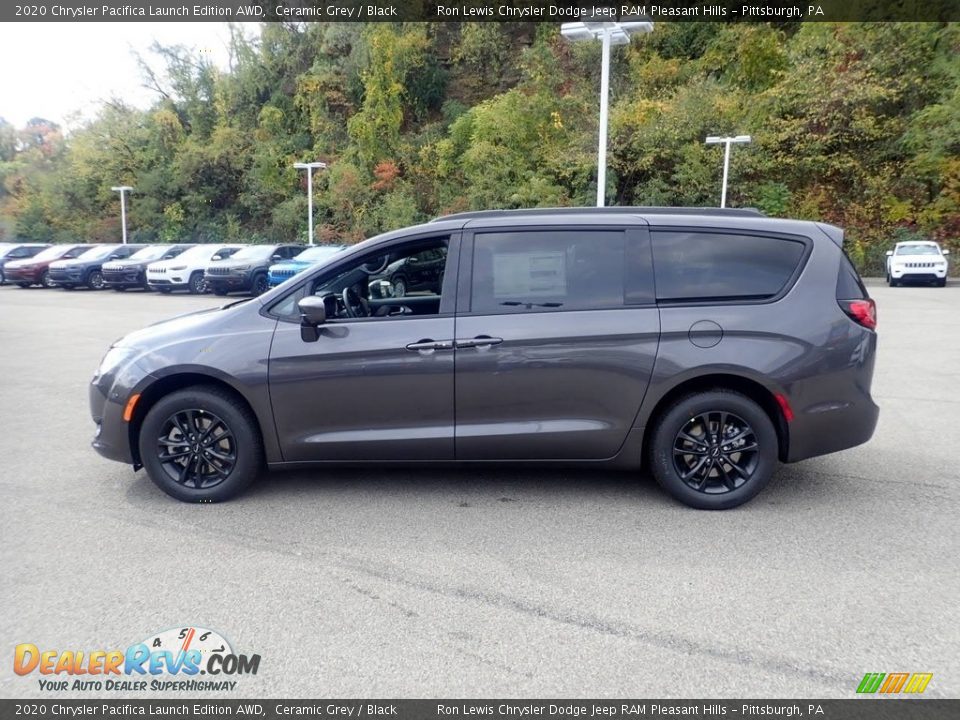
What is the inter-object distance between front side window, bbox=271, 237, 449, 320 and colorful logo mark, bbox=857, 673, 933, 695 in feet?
9.73

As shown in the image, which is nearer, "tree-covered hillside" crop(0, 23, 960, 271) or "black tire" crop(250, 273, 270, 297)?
"black tire" crop(250, 273, 270, 297)

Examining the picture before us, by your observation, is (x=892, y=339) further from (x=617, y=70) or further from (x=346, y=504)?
(x=617, y=70)

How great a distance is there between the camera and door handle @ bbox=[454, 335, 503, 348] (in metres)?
4.44

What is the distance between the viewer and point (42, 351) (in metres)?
11.0

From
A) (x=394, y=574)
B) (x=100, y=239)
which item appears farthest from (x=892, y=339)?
(x=100, y=239)

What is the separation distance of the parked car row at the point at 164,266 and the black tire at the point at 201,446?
15375mm

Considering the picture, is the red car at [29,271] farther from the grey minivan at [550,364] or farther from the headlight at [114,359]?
the grey minivan at [550,364]

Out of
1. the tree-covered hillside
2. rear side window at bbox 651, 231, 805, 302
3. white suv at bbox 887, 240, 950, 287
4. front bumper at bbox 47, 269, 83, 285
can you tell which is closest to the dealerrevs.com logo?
rear side window at bbox 651, 231, 805, 302

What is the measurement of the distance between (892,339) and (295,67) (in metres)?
44.1

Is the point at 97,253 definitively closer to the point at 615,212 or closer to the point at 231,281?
the point at 231,281

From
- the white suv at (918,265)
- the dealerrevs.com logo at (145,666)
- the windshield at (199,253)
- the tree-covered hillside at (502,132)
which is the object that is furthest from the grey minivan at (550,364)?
the tree-covered hillside at (502,132)

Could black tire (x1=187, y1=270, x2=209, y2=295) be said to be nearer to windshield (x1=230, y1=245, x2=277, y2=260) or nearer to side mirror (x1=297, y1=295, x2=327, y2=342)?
windshield (x1=230, y1=245, x2=277, y2=260)

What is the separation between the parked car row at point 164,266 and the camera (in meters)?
21.5

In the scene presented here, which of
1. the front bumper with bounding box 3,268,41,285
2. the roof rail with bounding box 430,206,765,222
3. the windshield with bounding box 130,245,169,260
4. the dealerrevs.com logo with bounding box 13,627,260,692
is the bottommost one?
the dealerrevs.com logo with bounding box 13,627,260,692
